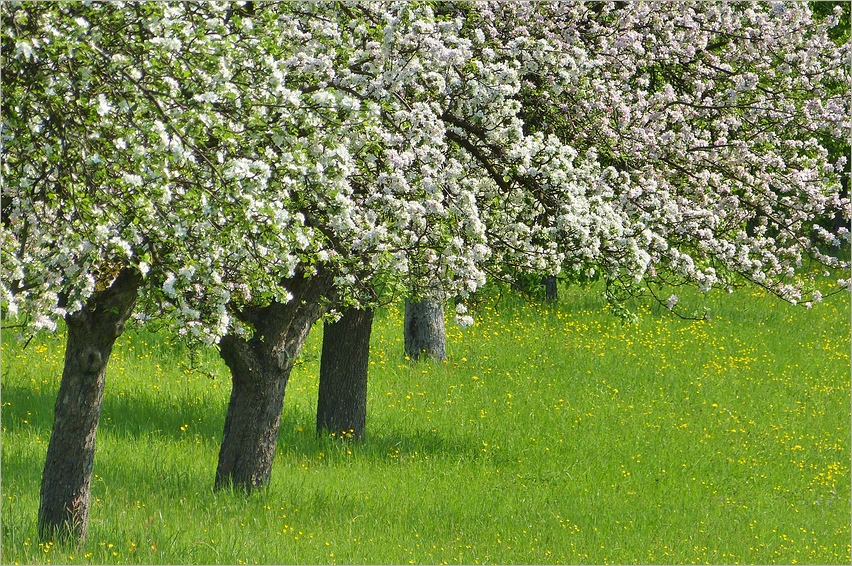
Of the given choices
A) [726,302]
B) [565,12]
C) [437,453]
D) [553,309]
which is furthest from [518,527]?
[726,302]

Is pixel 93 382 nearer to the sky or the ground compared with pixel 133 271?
nearer to the ground

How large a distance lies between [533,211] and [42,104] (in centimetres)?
545

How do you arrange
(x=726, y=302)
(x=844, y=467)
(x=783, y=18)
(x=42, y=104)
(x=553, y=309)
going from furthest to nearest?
(x=726, y=302) < (x=553, y=309) < (x=844, y=467) < (x=783, y=18) < (x=42, y=104)

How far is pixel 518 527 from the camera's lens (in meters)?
11.9

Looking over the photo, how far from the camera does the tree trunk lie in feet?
50.2

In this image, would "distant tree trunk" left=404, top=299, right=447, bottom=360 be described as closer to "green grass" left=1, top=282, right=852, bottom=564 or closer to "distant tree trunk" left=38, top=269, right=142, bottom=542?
"green grass" left=1, top=282, right=852, bottom=564

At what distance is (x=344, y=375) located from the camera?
15461 millimetres

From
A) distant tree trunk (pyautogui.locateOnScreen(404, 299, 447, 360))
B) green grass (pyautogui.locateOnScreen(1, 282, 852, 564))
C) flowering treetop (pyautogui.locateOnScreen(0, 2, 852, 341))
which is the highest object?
flowering treetop (pyautogui.locateOnScreen(0, 2, 852, 341))

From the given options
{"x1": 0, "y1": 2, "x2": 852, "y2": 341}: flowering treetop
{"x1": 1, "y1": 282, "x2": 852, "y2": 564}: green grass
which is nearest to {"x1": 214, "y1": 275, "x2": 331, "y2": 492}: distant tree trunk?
{"x1": 1, "y1": 282, "x2": 852, "y2": 564}: green grass

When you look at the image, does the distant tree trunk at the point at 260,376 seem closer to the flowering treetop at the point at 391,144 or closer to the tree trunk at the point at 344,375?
the flowering treetop at the point at 391,144

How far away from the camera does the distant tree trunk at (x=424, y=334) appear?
2052 centimetres

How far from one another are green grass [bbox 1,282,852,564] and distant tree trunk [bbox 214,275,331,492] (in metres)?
0.39

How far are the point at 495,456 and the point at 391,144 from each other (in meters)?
7.82

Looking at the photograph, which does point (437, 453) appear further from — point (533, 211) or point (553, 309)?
point (553, 309)
